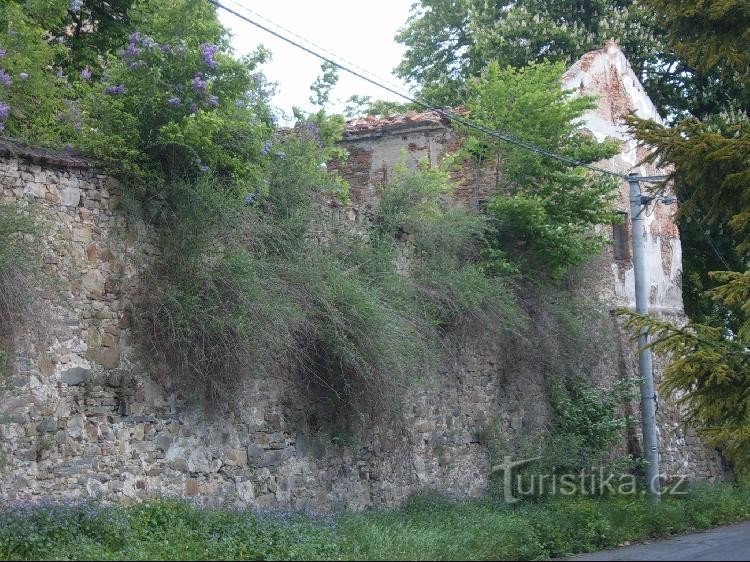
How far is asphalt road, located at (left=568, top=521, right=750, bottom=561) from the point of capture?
11073 mm

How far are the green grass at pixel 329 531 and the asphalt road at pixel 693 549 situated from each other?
1.66ft

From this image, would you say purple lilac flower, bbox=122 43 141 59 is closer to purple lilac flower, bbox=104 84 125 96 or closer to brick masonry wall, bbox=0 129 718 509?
purple lilac flower, bbox=104 84 125 96

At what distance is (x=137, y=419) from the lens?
36.3 feet

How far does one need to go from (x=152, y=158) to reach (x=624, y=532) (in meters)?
8.33

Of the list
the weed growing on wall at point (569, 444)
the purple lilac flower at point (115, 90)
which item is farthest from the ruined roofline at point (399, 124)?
the purple lilac flower at point (115, 90)

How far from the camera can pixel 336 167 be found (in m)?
20.6

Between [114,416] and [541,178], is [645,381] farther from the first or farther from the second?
[114,416]

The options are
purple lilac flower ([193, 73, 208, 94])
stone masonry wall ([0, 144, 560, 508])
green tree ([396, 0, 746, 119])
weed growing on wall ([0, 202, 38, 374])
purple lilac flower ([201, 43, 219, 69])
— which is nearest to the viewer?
weed growing on wall ([0, 202, 38, 374])

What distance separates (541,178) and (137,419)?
974 cm

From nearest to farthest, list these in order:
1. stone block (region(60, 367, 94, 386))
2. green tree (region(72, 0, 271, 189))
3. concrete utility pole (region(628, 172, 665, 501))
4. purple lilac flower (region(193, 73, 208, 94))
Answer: stone block (region(60, 367, 94, 386))
green tree (region(72, 0, 271, 189))
purple lilac flower (region(193, 73, 208, 94))
concrete utility pole (region(628, 172, 665, 501))

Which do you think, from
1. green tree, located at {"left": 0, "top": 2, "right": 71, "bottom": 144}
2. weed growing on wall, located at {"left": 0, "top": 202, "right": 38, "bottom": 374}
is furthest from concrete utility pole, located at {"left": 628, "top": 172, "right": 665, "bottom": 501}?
weed growing on wall, located at {"left": 0, "top": 202, "right": 38, "bottom": 374}

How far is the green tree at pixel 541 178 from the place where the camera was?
17469 millimetres

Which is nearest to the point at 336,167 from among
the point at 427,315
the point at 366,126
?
the point at 366,126

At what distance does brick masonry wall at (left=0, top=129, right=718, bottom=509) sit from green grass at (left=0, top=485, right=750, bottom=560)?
0.51 metres
